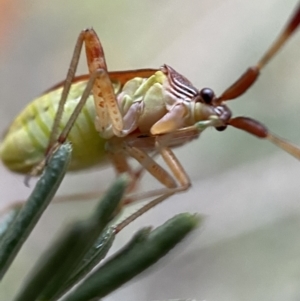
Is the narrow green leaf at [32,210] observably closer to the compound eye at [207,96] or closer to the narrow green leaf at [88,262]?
the narrow green leaf at [88,262]

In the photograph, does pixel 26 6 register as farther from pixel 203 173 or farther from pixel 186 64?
pixel 203 173

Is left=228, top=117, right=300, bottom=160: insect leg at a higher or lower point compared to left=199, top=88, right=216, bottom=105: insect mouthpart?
lower

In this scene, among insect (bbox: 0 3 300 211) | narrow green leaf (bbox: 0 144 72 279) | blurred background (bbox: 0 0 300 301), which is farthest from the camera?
blurred background (bbox: 0 0 300 301)

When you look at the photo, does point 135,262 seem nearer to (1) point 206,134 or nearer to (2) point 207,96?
(2) point 207,96

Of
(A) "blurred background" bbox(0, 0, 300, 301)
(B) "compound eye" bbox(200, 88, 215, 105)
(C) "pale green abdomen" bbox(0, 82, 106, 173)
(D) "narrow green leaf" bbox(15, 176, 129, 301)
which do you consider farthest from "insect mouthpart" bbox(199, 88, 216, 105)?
(D) "narrow green leaf" bbox(15, 176, 129, 301)

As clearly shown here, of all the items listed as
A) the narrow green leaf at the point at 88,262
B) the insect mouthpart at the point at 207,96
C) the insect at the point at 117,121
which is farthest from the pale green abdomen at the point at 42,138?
the narrow green leaf at the point at 88,262

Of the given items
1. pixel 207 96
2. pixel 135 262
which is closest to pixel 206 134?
pixel 207 96

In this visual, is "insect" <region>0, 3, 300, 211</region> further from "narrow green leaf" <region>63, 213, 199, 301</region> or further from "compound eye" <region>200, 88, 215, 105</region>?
"narrow green leaf" <region>63, 213, 199, 301</region>

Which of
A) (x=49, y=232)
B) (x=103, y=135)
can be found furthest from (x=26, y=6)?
(x=103, y=135)
